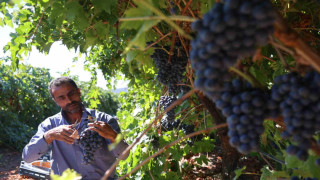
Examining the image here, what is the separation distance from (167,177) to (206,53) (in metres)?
1.95

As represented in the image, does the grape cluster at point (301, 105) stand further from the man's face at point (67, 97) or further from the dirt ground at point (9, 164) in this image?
the dirt ground at point (9, 164)

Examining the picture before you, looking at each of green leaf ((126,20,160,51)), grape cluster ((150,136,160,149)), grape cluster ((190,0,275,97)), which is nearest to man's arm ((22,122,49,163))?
grape cluster ((150,136,160,149))

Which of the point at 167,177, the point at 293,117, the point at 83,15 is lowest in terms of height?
the point at 167,177

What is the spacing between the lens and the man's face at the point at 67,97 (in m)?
2.88

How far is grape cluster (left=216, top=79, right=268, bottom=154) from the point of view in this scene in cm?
71

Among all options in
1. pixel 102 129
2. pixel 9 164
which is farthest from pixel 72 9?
pixel 9 164

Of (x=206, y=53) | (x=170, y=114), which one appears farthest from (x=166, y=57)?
(x=206, y=53)

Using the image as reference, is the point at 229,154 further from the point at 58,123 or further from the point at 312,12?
the point at 58,123

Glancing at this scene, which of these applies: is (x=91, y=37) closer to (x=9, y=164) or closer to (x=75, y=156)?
(x=75, y=156)

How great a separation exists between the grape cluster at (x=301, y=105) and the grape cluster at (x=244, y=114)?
0.19 ft

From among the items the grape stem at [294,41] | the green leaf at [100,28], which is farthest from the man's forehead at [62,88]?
the grape stem at [294,41]

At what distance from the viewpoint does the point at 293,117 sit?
691 millimetres

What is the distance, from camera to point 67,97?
2885mm

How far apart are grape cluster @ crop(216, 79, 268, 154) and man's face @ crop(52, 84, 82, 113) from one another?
2432 mm
